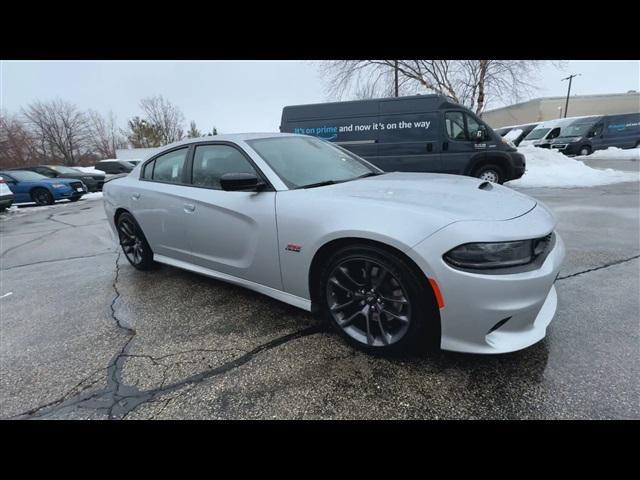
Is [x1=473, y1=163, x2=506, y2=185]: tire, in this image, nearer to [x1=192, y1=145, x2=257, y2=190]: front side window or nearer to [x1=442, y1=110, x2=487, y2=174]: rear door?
[x1=442, y1=110, x2=487, y2=174]: rear door

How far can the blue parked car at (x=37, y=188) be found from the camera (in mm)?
11852

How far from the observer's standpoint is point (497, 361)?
2.01 m

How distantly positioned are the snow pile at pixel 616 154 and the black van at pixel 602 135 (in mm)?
429

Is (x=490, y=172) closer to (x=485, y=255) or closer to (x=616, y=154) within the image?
(x=485, y=255)

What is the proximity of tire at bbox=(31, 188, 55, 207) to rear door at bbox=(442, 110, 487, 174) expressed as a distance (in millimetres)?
13764

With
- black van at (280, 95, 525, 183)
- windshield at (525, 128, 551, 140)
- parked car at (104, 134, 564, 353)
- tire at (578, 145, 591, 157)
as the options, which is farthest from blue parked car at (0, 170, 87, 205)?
windshield at (525, 128, 551, 140)

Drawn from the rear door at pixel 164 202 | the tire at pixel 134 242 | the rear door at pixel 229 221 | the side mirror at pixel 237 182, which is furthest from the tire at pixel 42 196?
the side mirror at pixel 237 182

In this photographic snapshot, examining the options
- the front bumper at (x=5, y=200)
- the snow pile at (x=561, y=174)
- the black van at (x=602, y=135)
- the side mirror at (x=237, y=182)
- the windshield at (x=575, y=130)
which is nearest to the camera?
the side mirror at (x=237, y=182)

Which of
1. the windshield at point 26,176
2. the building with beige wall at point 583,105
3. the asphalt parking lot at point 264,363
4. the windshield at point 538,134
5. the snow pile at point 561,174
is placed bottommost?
the asphalt parking lot at point 264,363

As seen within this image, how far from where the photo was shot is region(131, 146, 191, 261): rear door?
3.07 metres

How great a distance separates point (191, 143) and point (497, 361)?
3.22 meters

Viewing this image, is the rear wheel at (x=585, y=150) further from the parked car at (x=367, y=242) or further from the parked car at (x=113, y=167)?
the parked car at (x=113, y=167)
